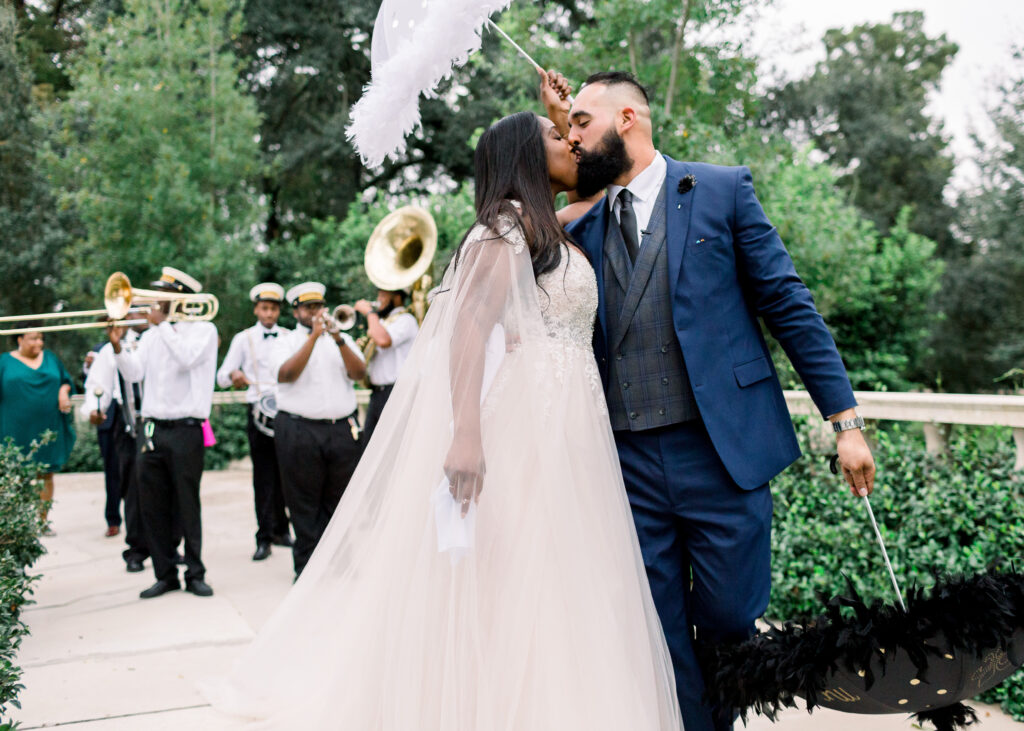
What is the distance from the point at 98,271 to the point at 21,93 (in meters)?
6.41

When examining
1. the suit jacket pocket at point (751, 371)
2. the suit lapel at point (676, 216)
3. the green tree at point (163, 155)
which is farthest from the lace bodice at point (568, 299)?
the green tree at point (163, 155)

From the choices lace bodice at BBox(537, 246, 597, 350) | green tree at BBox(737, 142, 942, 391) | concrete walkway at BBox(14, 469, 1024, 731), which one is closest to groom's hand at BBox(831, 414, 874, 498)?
lace bodice at BBox(537, 246, 597, 350)

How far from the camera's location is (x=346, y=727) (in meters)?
2.91

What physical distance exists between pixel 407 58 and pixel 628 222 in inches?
38.2

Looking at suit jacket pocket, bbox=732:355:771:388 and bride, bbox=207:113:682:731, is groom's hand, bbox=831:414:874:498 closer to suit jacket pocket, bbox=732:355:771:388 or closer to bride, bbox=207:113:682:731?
suit jacket pocket, bbox=732:355:771:388

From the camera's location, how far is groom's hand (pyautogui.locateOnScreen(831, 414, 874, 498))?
9.32ft

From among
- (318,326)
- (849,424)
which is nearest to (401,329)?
(318,326)

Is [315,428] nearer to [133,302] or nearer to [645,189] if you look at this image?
[133,302]

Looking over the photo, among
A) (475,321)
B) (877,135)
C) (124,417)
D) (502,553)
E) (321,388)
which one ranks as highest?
(877,135)

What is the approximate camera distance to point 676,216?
3.12m

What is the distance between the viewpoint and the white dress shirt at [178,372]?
6.61 meters

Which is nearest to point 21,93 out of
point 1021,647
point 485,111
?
point 485,111

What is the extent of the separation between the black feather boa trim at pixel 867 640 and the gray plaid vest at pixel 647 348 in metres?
0.79

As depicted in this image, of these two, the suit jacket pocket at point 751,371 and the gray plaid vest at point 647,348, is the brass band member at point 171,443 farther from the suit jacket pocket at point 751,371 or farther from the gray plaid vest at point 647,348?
the suit jacket pocket at point 751,371
